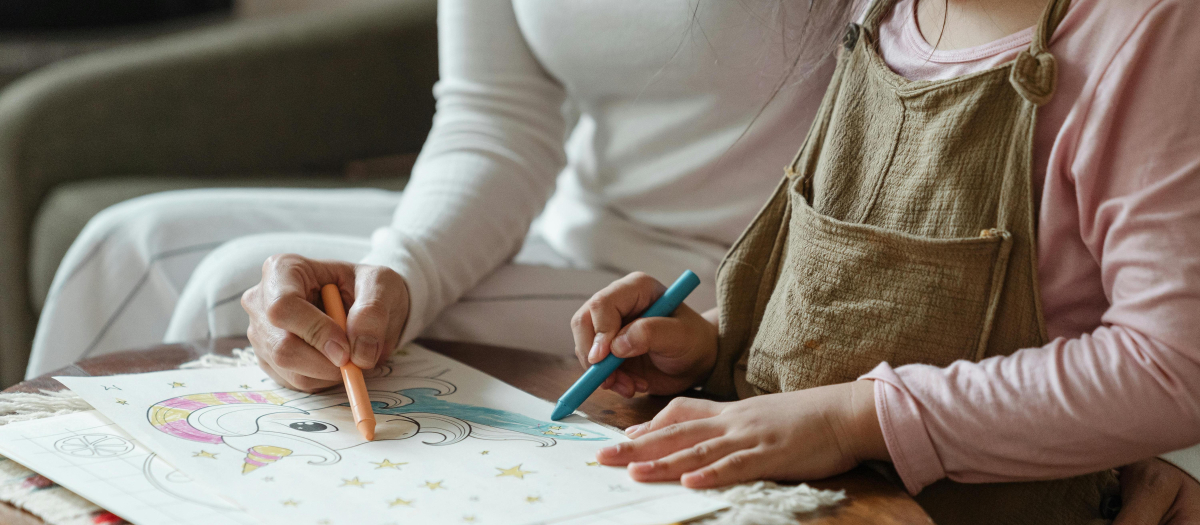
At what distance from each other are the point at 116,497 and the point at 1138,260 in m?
0.46

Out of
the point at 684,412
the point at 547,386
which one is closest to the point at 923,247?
the point at 684,412

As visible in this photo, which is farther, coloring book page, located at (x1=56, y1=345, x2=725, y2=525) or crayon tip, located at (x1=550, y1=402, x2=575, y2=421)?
crayon tip, located at (x1=550, y1=402, x2=575, y2=421)

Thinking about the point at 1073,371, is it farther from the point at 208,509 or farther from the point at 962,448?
the point at 208,509

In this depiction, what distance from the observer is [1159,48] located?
1.27 ft

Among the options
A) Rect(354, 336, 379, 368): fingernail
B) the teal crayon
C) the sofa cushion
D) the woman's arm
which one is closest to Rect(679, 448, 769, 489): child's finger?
the teal crayon

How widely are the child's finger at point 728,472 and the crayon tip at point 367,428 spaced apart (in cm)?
17

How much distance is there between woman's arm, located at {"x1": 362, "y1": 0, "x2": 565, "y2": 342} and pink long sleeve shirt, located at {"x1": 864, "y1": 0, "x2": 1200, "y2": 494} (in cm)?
39

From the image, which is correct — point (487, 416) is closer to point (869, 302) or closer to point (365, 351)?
point (365, 351)

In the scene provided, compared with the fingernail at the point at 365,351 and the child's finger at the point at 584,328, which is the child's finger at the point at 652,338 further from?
the fingernail at the point at 365,351

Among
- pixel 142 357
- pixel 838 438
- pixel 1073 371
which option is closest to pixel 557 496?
pixel 838 438

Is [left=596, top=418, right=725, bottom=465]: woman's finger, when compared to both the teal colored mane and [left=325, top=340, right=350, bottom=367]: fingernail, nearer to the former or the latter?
the teal colored mane

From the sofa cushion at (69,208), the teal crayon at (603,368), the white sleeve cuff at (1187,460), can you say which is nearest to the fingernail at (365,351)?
the teal crayon at (603,368)

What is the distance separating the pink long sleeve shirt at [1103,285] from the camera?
15.0 inches

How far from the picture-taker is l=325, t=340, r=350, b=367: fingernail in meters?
0.52
